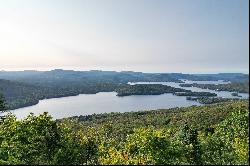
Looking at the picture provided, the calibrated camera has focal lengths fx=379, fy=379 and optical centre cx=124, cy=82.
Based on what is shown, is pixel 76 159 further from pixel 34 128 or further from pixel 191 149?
pixel 191 149

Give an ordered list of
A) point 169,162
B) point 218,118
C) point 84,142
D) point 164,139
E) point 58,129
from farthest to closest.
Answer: point 218,118 < point 84,142 < point 58,129 < point 164,139 < point 169,162

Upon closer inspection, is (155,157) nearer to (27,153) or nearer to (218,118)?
(27,153)

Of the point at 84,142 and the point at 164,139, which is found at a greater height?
the point at 164,139

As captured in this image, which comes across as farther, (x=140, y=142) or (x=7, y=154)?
(x=140, y=142)

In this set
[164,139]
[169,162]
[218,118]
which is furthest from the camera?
[218,118]

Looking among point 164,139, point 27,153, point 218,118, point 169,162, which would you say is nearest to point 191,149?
point 164,139

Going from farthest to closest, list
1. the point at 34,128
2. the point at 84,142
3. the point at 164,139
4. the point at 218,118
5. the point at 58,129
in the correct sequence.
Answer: the point at 218,118 < the point at 84,142 < the point at 58,129 < the point at 34,128 < the point at 164,139

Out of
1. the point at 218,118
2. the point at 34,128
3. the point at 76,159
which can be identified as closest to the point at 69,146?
the point at 76,159

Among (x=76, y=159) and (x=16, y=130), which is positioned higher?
(x=16, y=130)

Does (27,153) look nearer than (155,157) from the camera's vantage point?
No
